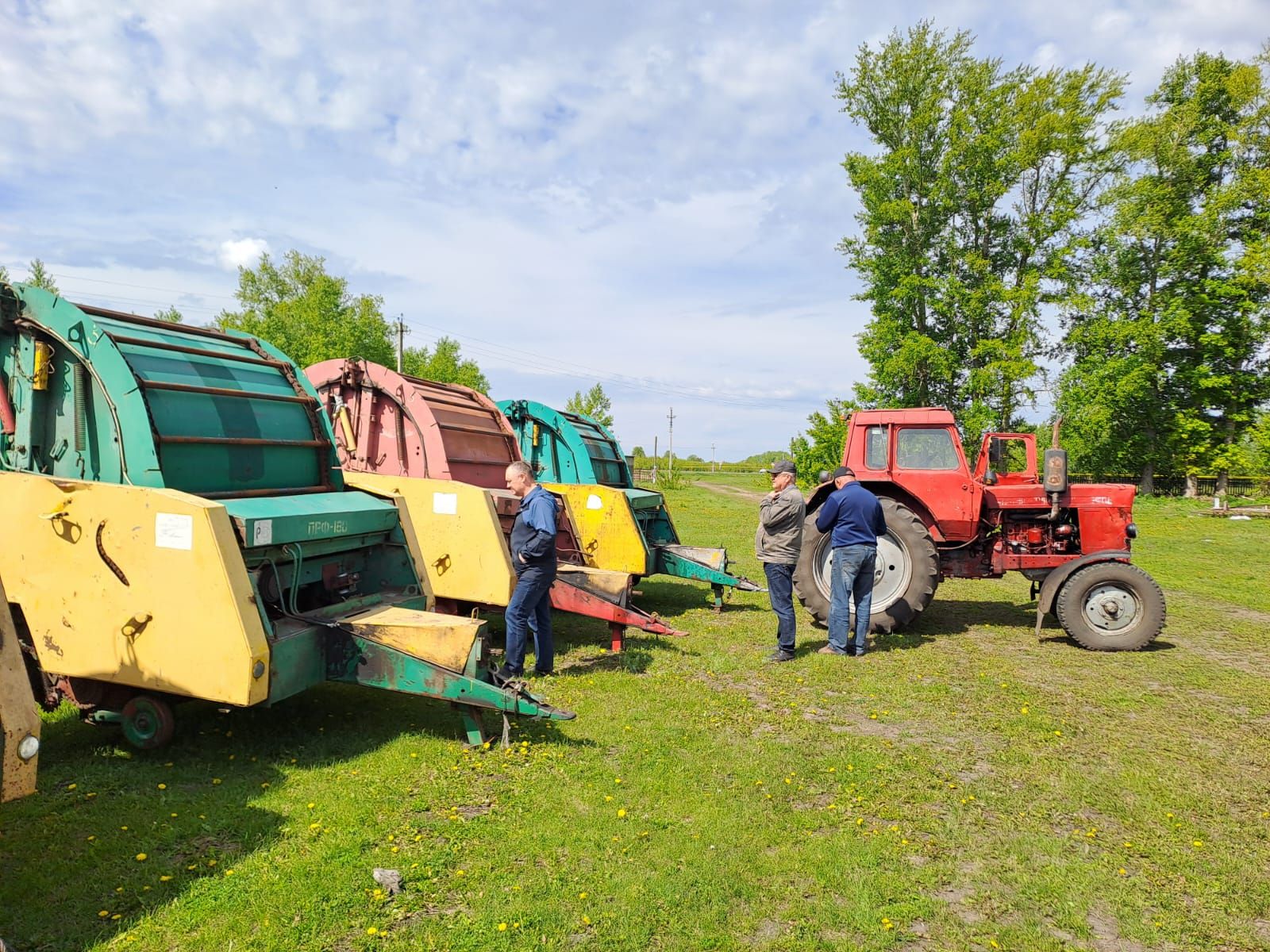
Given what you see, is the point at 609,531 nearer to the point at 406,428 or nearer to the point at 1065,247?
the point at 406,428

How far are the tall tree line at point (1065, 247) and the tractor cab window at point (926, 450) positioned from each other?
1814 cm

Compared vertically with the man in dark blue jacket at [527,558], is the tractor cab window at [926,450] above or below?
above

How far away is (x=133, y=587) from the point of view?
12.3 ft

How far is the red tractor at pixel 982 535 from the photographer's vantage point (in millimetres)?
7188

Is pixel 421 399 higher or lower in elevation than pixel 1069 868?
higher

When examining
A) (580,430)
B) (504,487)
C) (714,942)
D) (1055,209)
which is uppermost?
(1055,209)

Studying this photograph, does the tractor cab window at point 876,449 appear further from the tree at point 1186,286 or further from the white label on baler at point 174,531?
the tree at point 1186,286

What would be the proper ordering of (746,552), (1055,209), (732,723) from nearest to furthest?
(732,723), (746,552), (1055,209)

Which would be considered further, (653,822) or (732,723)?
(732,723)

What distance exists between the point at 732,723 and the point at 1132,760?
2.40 m

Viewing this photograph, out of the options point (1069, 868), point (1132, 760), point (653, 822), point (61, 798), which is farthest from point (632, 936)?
point (1132, 760)

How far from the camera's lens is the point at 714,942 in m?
2.75

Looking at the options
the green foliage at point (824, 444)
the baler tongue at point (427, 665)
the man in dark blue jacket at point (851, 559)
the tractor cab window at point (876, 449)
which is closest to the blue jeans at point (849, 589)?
the man in dark blue jacket at point (851, 559)

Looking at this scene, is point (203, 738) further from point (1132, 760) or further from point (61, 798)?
point (1132, 760)
